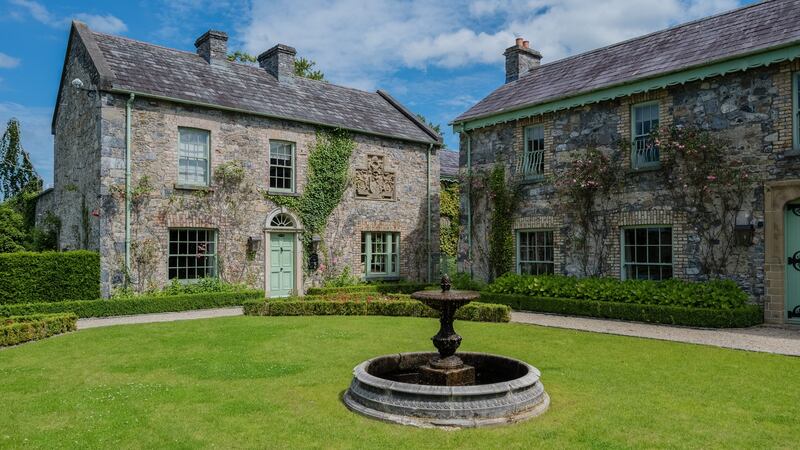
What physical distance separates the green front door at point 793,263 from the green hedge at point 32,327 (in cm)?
1572

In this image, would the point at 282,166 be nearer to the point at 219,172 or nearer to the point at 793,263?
the point at 219,172

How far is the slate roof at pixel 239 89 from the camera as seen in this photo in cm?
1727

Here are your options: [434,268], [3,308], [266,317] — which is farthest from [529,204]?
[3,308]

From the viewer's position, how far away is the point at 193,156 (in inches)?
693

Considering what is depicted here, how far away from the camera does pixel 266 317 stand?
573 inches

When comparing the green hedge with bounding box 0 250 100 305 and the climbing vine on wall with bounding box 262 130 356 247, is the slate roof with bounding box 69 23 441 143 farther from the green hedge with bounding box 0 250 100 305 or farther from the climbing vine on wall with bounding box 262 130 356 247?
the green hedge with bounding box 0 250 100 305

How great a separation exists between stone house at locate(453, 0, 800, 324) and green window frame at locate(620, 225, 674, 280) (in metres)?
0.03

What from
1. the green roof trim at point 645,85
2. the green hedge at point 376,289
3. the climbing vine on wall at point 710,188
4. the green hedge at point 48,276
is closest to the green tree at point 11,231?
the green hedge at point 48,276

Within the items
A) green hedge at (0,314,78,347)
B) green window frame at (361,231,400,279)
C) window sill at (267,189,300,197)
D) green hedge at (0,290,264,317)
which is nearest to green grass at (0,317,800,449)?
green hedge at (0,314,78,347)

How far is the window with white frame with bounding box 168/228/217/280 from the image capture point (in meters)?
17.2

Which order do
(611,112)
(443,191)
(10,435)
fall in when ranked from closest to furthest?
(10,435)
(611,112)
(443,191)

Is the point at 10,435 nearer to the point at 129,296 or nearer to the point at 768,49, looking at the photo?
the point at 129,296

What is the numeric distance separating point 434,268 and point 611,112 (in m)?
10.1

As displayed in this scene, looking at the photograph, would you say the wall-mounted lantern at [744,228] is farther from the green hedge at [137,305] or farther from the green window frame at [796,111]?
the green hedge at [137,305]
